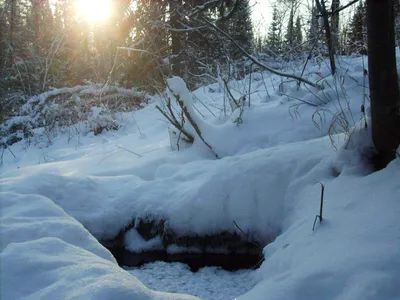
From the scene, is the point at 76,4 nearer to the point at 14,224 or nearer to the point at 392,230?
the point at 14,224

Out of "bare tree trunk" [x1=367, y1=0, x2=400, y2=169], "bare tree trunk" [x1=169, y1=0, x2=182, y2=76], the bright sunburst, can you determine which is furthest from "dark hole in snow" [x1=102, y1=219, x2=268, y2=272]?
"bare tree trunk" [x1=169, y1=0, x2=182, y2=76]

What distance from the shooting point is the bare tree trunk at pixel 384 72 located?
1939 millimetres

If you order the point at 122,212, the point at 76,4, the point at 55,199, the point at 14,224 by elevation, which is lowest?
the point at 122,212

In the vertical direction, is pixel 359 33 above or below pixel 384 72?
above

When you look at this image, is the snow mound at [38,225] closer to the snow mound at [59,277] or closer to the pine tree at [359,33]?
the snow mound at [59,277]

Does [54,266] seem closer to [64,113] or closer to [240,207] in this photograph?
[240,207]

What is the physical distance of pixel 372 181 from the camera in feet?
6.42

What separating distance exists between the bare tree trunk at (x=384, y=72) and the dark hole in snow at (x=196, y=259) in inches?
47.2

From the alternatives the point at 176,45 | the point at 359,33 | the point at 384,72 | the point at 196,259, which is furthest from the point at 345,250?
the point at 176,45

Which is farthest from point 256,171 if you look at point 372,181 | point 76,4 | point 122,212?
point 76,4

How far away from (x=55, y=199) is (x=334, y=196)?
225 cm

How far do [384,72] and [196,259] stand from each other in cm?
185

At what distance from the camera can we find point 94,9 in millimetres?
10734

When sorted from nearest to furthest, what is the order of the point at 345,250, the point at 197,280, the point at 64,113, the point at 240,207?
the point at 345,250
the point at 197,280
the point at 240,207
the point at 64,113
